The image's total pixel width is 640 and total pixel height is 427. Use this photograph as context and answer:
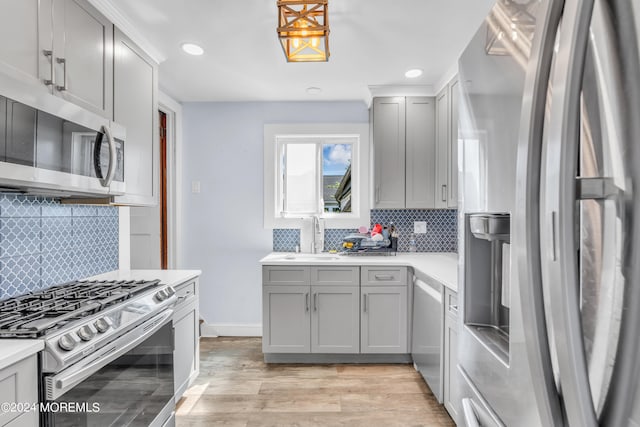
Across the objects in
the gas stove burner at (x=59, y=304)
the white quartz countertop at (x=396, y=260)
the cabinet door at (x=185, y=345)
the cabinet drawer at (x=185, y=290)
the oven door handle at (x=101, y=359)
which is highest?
the gas stove burner at (x=59, y=304)

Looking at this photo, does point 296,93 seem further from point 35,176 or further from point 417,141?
point 35,176

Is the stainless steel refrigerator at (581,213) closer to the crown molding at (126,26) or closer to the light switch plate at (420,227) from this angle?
the crown molding at (126,26)

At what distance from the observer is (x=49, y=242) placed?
192cm

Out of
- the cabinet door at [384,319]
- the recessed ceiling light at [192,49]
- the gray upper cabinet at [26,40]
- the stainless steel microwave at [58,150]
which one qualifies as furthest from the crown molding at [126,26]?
the cabinet door at [384,319]

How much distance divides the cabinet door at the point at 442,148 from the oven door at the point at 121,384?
2302 mm

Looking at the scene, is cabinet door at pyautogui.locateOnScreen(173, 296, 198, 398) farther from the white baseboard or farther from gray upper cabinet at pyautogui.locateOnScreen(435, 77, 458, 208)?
gray upper cabinet at pyautogui.locateOnScreen(435, 77, 458, 208)

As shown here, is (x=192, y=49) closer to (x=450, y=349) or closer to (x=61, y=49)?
(x=61, y=49)

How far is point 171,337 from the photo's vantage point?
2.02 meters

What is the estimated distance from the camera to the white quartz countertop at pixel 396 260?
2.59m

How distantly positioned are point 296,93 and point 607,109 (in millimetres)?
3157

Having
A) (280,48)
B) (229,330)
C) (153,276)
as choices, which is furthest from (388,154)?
(229,330)

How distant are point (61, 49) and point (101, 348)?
134cm

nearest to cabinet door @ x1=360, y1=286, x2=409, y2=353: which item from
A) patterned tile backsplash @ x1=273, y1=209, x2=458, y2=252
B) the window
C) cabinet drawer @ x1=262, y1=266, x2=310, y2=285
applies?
cabinet drawer @ x1=262, y1=266, x2=310, y2=285

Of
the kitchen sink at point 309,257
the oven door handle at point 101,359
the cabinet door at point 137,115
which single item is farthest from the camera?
the kitchen sink at point 309,257
